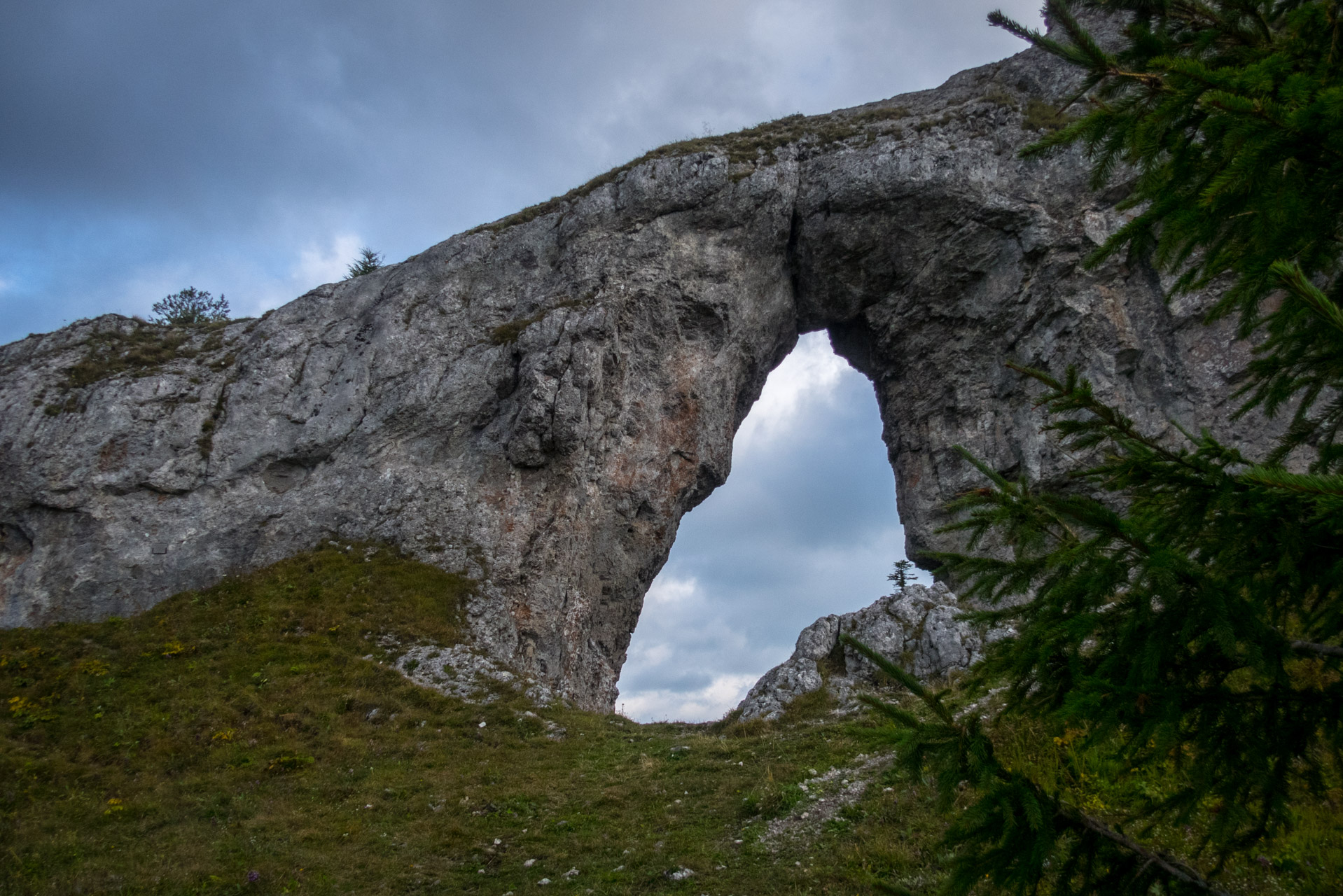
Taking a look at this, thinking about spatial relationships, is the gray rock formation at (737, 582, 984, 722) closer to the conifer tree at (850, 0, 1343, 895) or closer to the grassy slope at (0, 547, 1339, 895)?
the grassy slope at (0, 547, 1339, 895)

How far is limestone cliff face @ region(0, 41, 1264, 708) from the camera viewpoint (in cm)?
2483

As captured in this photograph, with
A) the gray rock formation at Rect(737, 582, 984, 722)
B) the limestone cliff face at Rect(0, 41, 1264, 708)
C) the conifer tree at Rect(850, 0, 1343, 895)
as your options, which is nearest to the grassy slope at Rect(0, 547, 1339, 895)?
the conifer tree at Rect(850, 0, 1343, 895)

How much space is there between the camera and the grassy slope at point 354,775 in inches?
380

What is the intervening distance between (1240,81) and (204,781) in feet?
61.7

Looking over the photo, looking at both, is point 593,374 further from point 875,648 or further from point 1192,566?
point 1192,566

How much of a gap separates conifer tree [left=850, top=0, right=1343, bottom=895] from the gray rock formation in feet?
50.1

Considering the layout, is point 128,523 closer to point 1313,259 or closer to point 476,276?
point 476,276

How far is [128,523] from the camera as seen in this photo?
969 inches

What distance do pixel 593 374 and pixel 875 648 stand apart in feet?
47.3

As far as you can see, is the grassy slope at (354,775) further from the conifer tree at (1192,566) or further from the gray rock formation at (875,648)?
the gray rock formation at (875,648)

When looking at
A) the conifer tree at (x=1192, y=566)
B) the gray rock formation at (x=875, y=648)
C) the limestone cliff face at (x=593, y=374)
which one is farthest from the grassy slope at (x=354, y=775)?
the limestone cliff face at (x=593, y=374)

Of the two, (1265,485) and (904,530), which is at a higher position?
(904,530)

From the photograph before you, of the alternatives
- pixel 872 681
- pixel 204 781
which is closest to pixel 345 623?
pixel 204 781

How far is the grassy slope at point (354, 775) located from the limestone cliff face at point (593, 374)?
3.15 metres
